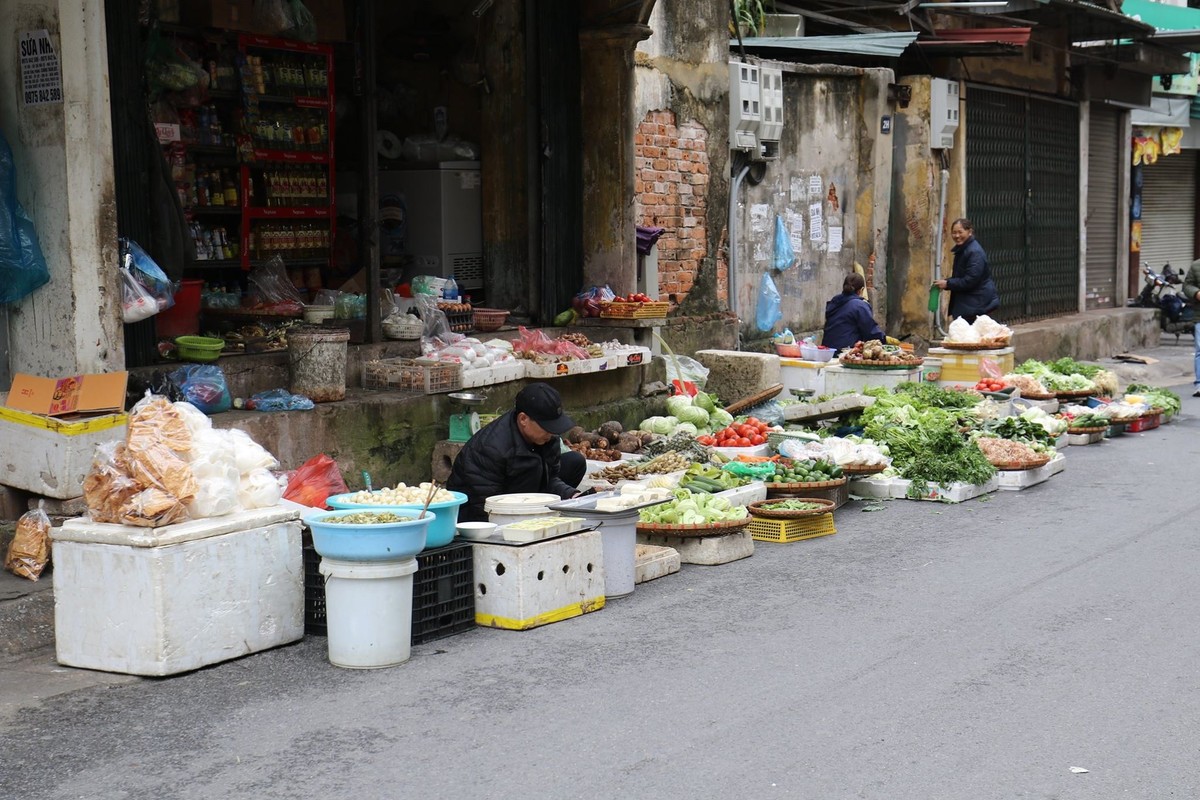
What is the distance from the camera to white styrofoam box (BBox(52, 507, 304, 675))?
6.39 meters

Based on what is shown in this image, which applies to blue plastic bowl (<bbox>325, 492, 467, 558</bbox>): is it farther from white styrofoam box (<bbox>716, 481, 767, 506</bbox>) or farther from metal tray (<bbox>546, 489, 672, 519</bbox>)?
white styrofoam box (<bbox>716, 481, 767, 506</bbox>)

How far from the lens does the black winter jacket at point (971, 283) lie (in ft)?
52.3

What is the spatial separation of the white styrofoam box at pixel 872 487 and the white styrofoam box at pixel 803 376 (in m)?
3.05

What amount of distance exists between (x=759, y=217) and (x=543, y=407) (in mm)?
8178

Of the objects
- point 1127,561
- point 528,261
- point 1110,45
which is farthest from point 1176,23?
point 1127,561

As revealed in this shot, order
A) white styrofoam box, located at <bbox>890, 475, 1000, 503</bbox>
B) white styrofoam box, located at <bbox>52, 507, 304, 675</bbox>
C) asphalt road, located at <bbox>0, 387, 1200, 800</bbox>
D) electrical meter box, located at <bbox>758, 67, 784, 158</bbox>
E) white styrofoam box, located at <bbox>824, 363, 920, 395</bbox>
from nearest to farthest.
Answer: asphalt road, located at <bbox>0, 387, 1200, 800</bbox> → white styrofoam box, located at <bbox>52, 507, 304, 675</bbox> → white styrofoam box, located at <bbox>890, 475, 1000, 503</bbox> → white styrofoam box, located at <bbox>824, 363, 920, 395</bbox> → electrical meter box, located at <bbox>758, 67, 784, 158</bbox>

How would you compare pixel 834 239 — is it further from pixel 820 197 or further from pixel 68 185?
pixel 68 185

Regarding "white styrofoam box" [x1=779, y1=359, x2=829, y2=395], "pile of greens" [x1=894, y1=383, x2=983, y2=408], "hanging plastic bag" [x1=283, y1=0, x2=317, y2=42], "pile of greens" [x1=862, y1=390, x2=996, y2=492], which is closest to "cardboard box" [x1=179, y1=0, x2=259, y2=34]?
"hanging plastic bag" [x1=283, y1=0, x2=317, y2=42]

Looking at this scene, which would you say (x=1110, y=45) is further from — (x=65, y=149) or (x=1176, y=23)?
(x=65, y=149)

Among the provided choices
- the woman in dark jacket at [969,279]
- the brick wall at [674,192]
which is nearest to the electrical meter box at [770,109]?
the brick wall at [674,192]

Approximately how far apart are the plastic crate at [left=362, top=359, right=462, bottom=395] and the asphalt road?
2.83m

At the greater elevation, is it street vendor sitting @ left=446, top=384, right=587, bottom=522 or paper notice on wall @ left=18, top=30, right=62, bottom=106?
paper notice on wall @ left=18, top=30, right=62, bottom=106

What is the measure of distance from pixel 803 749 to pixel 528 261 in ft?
26.3

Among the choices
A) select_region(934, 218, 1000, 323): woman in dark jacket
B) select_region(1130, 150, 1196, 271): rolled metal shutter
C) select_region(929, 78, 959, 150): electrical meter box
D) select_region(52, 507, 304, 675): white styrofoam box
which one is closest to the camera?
select_region(52, 507, 304, 675): white styrofoam box
